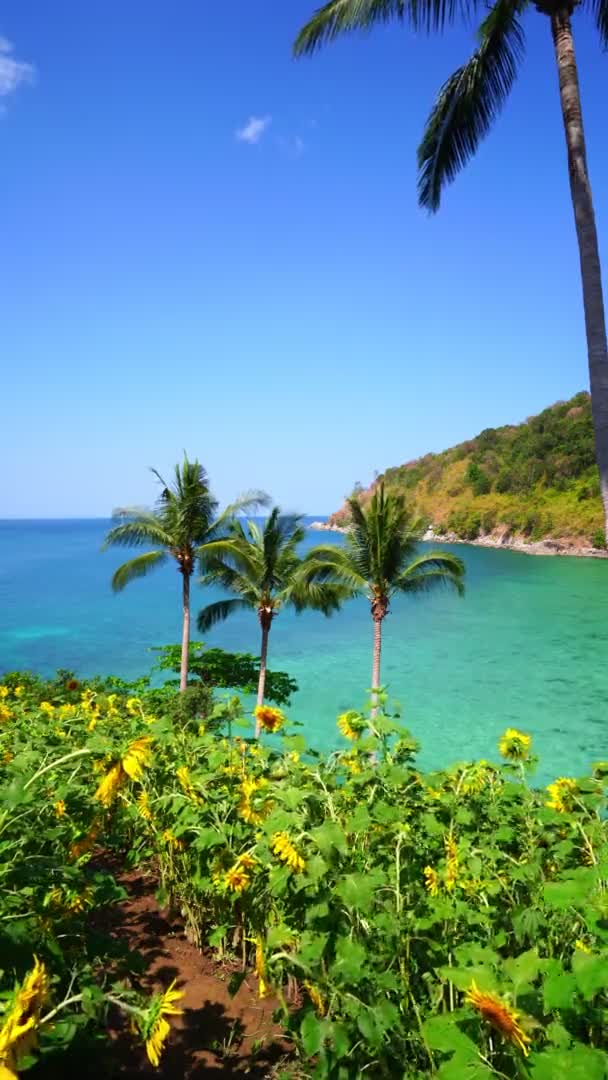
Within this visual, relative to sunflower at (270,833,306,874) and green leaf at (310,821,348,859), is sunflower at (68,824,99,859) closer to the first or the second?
sunflower at (270,833,306,874)

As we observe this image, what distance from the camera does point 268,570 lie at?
15.9 metres

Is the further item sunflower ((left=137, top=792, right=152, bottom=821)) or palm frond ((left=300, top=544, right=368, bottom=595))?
palm frond ((left=300, top=544, right=368, bottom=595))

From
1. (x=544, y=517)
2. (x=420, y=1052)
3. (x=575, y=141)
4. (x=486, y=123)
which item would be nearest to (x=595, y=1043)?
(x=420, y=1052)

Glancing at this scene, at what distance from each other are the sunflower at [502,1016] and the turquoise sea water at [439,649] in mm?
3634

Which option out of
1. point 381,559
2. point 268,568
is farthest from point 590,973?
point 268,568

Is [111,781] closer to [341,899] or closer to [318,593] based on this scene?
[341,899]

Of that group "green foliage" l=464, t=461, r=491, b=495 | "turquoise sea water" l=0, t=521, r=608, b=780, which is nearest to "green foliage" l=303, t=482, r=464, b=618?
"turquoise sea water" l=0, t=521, r=608, b=780

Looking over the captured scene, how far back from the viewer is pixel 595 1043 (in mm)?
1551

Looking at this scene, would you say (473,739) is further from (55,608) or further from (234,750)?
(55,608)

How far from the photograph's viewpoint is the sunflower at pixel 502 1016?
1.16m

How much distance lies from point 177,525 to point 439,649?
22204 mm

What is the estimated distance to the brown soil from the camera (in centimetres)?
195

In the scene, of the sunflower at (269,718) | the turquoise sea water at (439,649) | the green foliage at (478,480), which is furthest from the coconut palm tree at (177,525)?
the green foliage at (478,480)

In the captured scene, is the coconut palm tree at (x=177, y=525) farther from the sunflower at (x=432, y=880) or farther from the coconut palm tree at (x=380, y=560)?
the sunflower at (x=432, y=880)
